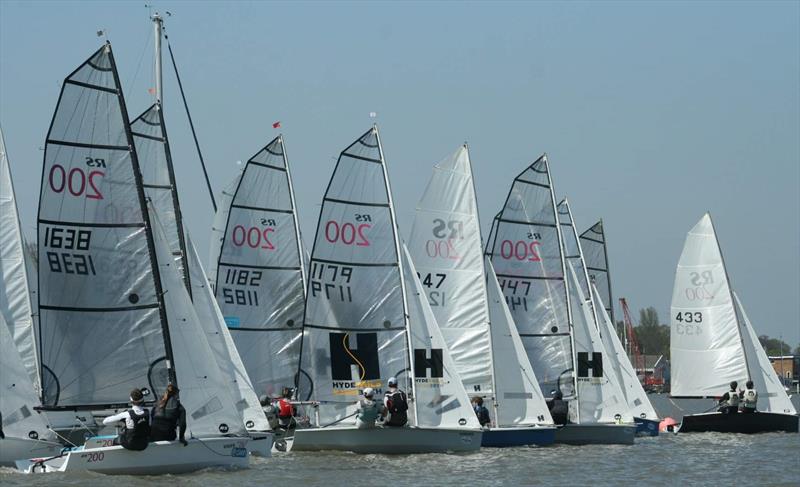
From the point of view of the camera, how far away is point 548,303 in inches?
1107

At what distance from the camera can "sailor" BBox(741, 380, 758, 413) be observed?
1163 inches

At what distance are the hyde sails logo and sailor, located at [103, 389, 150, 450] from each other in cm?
631

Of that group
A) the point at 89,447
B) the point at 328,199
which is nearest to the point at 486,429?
the point at 328,199

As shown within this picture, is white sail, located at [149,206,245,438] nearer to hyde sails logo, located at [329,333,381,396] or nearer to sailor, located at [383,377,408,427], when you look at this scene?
sailor, located at [383,377,408,427]

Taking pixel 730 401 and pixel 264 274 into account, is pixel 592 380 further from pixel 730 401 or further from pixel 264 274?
pixel 264 274

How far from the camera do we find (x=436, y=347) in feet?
75.3

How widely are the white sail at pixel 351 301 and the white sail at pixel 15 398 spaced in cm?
549

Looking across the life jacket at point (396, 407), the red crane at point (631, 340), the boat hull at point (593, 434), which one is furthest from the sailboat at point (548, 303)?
the red crane at point (631, 340)

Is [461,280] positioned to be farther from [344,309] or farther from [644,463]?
[644,463]

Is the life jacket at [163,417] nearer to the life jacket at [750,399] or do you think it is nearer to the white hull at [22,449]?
the white hull at [22,449]

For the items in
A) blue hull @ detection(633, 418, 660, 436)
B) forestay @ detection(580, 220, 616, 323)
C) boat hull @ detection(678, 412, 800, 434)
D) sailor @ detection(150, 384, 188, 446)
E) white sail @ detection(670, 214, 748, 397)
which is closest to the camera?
sailor @ detection(150, 384, 188, 446)

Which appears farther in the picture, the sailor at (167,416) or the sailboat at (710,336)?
the sailboat at (710,336)

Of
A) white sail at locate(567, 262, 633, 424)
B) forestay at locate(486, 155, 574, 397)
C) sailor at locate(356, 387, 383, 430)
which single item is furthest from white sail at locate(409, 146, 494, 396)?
sailor at locate(356, 387, 383, 430)

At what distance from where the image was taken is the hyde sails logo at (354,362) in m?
22.7
